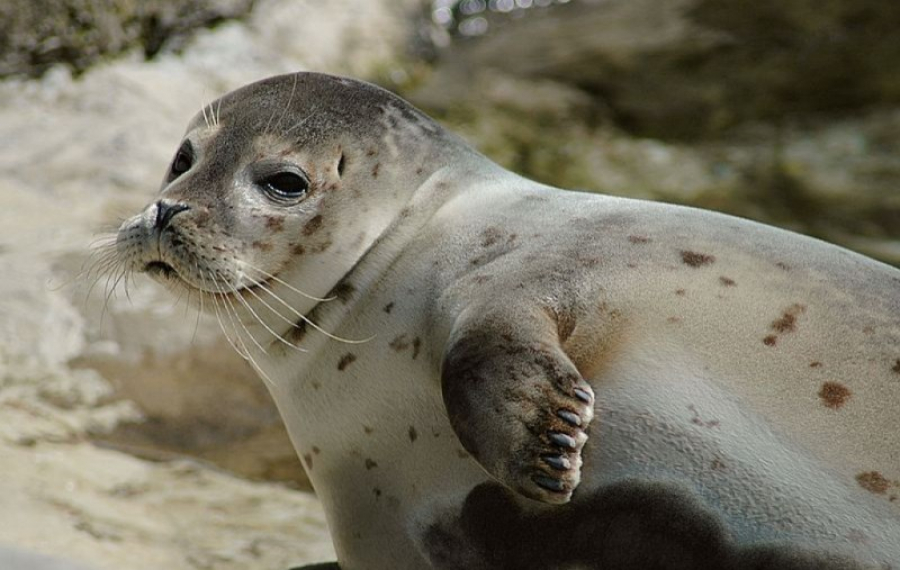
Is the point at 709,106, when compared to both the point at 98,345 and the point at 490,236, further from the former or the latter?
the point at 490,236

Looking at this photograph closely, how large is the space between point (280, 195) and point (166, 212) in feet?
0.75

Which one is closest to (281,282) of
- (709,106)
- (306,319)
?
(306,319)

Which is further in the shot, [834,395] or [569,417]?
[834,395]

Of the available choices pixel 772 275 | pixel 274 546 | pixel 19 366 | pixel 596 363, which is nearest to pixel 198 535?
pixel 274 546

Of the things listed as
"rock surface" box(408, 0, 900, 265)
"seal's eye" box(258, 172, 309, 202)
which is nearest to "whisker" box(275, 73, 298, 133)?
"seal's eye" box(258, 172, 309, 202)

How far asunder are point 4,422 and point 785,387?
2.61 meters

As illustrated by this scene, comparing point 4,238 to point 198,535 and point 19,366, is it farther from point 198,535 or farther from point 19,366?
point 198,535

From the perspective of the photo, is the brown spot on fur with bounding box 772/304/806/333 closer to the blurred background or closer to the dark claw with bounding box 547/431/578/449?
the dark claw with bounding box 547/431/578/449

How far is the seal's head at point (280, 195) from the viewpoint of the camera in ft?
7.79

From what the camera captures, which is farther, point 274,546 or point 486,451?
point 274,546

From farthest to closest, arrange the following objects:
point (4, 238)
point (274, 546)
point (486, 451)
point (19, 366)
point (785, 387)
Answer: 1. point (4, 238)
2. point (19, 366)
3. point (274, 546)
4. point (785, 387)
5. point (486, 451)

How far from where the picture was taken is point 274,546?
3.17 m

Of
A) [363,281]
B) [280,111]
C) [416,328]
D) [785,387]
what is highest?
[280,111]

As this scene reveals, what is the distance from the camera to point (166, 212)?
2.38 m
